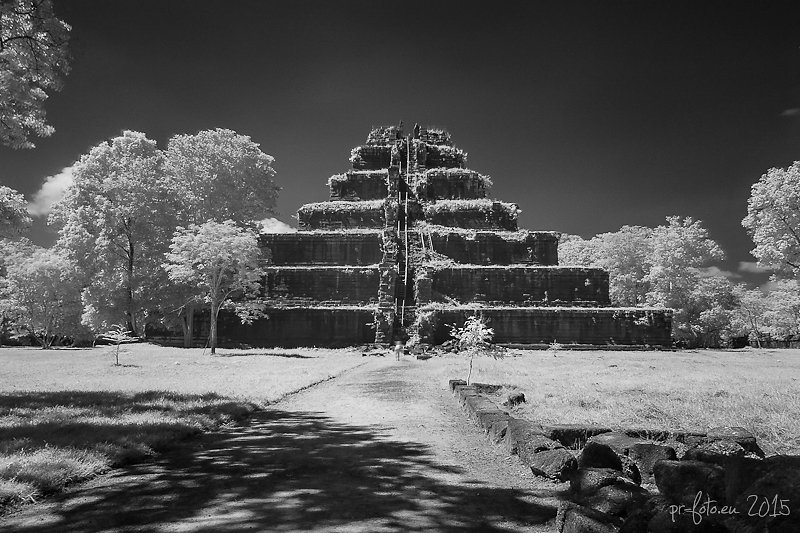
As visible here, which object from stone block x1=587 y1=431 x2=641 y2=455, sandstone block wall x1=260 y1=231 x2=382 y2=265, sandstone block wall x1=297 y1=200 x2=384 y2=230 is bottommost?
stone block x1=587 y1=431 x2=641 y2=455

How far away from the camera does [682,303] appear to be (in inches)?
1658

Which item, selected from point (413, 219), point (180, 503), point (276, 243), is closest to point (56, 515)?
point (180, 503)

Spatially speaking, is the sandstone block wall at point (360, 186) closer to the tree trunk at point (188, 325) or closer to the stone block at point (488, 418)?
the tree trunk at point (188, 325)

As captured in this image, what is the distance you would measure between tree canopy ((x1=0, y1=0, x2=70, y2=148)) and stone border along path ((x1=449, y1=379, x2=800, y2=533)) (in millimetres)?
12624

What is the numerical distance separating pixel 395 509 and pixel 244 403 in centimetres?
672

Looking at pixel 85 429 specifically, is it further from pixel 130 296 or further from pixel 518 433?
pixel 130 296

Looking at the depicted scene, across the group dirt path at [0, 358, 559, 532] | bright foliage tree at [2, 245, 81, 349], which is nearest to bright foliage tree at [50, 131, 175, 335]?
bright foliage tree at [2, 245, 81, 349]

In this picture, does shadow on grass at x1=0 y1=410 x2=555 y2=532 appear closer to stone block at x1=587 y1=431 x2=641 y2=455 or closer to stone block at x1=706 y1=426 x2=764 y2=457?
stone block at x1=587 y1=431 x2=641 y2=455

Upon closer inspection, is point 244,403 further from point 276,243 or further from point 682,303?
point 682,303

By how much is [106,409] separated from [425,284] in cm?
2675

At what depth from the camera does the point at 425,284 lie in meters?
34.7

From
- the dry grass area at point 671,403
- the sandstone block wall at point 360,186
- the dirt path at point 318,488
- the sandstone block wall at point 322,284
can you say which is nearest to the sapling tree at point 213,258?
the sandstone block wall at point 322,284

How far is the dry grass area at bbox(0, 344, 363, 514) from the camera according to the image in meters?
5.26

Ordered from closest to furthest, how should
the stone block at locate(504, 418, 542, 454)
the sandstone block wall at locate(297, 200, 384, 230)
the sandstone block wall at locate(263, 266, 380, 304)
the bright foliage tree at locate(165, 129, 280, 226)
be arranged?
1. the stone block at locate(504, 418, 542, 454)
2. the sandstone block wall at locate(263, 266, 380, 304)
3. the bright foliage tree at locate(165, 129, 280, 226)
4. the sandstone block wall at locate(297, 200, 384, 230)
